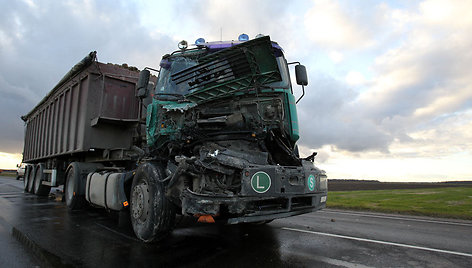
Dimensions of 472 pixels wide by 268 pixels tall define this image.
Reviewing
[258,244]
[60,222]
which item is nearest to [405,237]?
[258,244]

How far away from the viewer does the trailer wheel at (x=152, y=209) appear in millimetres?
4301

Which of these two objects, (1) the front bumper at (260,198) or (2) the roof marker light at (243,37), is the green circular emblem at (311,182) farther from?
(2) the roof marker light at (243,37)

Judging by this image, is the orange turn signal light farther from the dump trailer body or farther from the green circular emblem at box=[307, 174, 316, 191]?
the dump trailer body

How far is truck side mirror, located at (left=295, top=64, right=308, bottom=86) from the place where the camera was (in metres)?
5.43

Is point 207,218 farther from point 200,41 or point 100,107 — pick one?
point 100,107

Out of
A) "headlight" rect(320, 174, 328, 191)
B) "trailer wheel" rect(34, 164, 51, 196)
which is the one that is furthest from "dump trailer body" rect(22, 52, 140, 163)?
"headlight" rect(320, 174, 328, 191)

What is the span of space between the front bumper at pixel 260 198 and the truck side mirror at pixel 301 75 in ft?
6.06

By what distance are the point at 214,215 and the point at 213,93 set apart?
1.97 meters

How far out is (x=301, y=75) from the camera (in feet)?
17.9

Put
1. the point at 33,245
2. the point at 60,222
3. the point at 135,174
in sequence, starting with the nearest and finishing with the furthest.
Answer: the point at 33,245
the point at 135,174
the point at 60,222

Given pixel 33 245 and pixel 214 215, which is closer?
pixel 214 215

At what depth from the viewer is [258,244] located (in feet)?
15.1

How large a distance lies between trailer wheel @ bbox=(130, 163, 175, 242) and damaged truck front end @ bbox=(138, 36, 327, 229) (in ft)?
0.43

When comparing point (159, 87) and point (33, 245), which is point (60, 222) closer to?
point (33, 245)
